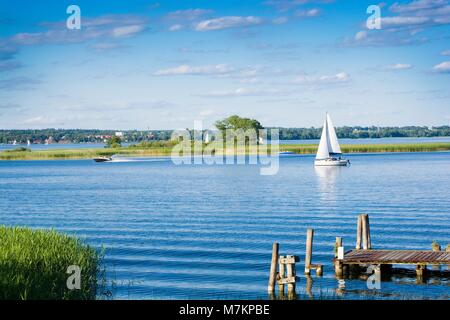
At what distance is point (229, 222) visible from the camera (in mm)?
53562

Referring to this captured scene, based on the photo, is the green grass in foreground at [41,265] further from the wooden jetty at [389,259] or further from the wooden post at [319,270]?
the wooden jetty at [389,259]

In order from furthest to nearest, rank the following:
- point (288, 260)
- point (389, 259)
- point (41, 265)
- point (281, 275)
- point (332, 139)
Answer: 1. point (332, 139)
2. point (389, 259)
3. point (281, 275)
4. point (288, 260)
5. point (41, 265)

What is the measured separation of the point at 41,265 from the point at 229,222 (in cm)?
2657

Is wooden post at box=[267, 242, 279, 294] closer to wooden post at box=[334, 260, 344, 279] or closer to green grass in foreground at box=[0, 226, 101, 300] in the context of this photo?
wooden post at box=[334, 260, 344, 279]

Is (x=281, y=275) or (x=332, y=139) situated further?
(x=332, y=139)

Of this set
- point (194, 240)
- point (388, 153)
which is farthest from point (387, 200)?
point (388, 153)

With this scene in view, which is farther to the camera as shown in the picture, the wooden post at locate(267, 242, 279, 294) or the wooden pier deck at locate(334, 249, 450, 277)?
the wooden pier deck at locate(334, 249, 450, 277)

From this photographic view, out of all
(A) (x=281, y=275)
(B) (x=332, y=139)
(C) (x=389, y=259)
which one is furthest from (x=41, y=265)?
(B) (x=332, y=139)

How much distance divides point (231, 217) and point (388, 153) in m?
131

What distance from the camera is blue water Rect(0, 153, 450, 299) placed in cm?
3172

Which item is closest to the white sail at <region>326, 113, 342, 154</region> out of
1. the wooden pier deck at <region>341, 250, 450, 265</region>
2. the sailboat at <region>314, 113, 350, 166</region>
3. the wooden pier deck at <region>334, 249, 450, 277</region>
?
the sailboat at <region>314, 113, 350, 166</region>

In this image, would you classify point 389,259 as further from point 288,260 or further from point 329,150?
point 329,150

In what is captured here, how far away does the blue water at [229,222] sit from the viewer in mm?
31719

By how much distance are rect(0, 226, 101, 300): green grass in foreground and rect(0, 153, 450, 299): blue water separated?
1.71 meters
